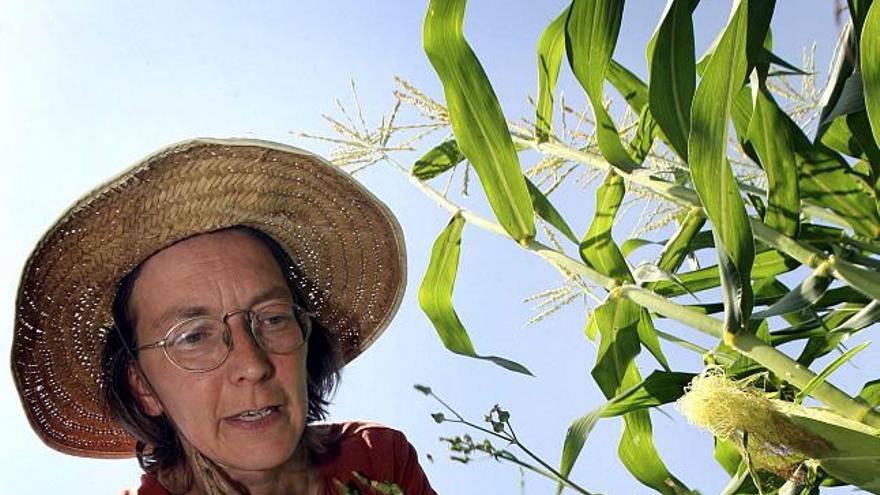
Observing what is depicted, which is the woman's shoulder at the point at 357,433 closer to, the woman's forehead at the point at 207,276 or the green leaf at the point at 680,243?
the woman's forehead at the point at 207,276

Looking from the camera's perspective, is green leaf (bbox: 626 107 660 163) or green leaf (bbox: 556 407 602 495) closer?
green leaf (bbox: 556 407 602 495)

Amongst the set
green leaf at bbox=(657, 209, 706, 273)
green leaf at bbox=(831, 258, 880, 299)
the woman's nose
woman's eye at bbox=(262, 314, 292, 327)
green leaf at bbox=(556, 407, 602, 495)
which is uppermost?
green leaf at bbox=(657, 209, 706, 273)

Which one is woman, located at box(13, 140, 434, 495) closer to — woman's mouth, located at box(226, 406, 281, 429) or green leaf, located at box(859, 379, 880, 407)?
woman's mouth, located at box(226, 406, 281, 429)

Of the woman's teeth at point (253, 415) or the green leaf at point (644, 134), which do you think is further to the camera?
the green leaf at point (644, 134)

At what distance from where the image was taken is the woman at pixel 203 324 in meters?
1.12

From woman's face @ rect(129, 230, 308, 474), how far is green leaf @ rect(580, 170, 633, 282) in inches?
15.1

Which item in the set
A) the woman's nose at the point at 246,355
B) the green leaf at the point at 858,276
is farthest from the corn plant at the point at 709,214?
the woman's nose at the point at 246,355

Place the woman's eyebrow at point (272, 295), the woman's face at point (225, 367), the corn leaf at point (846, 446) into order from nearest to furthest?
1. the corn leaf at point (846, 446)
2. the woman's face at point (225, 367)
3. the woman's eyebrow at point (272, 295)

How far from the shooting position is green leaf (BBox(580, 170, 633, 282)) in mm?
1209

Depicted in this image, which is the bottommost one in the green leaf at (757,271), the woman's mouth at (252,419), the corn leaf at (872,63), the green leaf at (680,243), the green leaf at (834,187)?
the woman's mouth at (252,419)

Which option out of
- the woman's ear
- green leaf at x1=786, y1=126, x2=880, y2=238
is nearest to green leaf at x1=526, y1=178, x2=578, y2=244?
green leaf at x1=786, y1=126, x2=880, y2=238

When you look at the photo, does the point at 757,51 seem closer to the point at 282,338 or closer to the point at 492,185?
the point at 492,185

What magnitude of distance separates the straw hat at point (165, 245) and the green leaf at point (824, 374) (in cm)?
68

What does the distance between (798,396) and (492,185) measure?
17.8 inches
